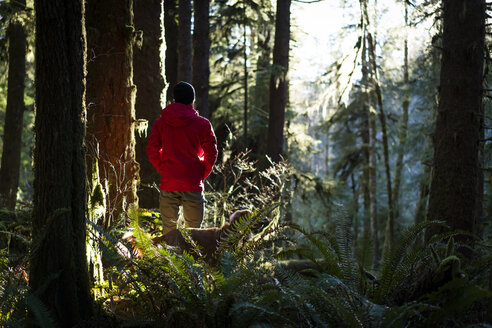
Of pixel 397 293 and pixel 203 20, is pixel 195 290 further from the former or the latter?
pixel 203 20

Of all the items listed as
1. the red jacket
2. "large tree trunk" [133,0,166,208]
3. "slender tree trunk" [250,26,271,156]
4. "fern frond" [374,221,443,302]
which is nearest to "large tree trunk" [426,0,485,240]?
"fern frond" [374,221,443,302]

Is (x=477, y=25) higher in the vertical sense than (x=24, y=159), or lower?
higher

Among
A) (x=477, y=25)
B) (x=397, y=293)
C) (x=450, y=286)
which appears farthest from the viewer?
(x=477, y=25)

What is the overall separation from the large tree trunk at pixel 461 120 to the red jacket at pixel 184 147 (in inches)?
143

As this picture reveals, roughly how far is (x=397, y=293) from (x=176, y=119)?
325 cm

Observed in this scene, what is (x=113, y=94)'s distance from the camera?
17.2 feet

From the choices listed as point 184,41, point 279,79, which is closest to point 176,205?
point 184,41

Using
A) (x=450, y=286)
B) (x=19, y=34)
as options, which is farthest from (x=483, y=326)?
(x=19, y=34)

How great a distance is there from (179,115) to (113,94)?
0.89 metres

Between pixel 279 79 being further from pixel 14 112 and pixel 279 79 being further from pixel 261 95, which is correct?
pixel 14 112

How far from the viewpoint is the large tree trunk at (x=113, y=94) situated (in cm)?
519

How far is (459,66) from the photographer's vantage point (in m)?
6.30

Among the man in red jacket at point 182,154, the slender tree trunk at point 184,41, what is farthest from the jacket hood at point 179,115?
the slender tree trunk at point 184,41

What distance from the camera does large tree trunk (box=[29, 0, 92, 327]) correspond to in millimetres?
2842
